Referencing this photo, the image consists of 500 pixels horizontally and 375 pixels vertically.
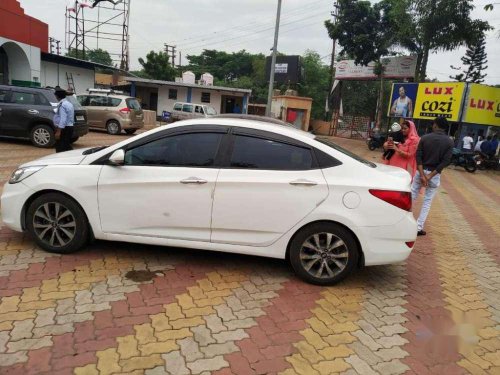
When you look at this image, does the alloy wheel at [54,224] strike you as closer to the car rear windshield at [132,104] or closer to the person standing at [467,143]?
the car rear windshield at [132,104]

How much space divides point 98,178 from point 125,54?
40.4 m

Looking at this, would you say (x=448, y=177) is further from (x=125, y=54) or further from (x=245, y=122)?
(x=125, y=54)

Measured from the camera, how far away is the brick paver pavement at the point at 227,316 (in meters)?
2.82

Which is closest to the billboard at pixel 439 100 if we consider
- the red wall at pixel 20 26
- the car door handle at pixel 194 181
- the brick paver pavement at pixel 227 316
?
the brick paver pavement at pixel 227 316

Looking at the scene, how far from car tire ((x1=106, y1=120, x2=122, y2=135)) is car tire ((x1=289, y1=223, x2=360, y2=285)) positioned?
1444 cm

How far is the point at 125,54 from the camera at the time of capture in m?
40.8

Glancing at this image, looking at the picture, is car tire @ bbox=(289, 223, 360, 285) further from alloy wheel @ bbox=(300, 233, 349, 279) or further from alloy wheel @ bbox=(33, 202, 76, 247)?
alloy wheel @ bbox=(33, 202, 76, 247)

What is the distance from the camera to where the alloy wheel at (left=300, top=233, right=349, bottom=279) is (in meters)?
3.92

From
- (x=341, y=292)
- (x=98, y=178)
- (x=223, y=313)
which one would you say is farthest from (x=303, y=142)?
(x=98, y=178)

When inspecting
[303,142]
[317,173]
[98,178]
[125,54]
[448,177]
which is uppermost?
[125,54]

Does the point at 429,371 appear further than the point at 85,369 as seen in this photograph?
Yes

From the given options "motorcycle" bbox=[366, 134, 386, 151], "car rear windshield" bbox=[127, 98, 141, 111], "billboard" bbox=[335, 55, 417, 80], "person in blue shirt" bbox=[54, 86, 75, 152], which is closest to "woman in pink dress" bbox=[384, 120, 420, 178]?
"person in blue shirt" bbox=[54, 86, 75, 152]

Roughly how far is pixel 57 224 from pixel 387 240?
3.25 meters

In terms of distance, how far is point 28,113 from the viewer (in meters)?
11.1
